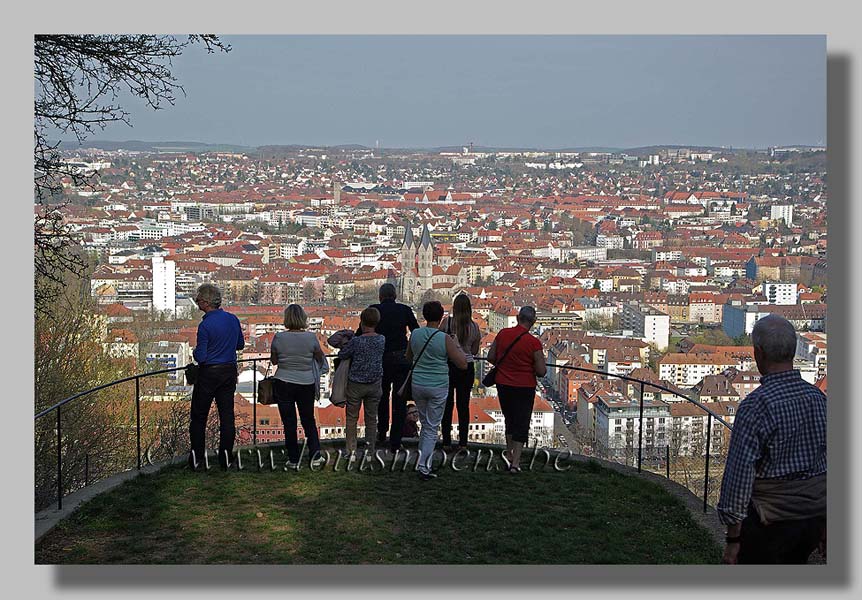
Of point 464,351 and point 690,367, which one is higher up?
point 464,351

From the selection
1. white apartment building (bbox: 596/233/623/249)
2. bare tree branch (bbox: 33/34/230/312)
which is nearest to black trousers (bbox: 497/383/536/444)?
bare tree branch (bbox: 33/34/230/312)

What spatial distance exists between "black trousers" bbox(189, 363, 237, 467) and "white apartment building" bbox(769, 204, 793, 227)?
79.9 feet

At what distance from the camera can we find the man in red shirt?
554 centimetres

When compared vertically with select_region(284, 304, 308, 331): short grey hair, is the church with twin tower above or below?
above

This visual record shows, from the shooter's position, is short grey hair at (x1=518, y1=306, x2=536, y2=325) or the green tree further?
the green tree

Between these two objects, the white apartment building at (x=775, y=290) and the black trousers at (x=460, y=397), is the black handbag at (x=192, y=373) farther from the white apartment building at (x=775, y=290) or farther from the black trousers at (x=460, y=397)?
the white apartment building at (x=775, y=290)

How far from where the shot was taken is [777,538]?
122 inches

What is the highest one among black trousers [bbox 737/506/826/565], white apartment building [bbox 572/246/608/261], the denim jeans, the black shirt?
white apartment building [bbox 572/246/608/261]

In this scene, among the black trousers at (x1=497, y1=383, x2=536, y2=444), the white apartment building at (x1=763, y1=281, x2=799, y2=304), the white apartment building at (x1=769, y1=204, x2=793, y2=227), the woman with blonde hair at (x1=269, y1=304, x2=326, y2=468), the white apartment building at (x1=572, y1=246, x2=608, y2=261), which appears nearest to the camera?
the woman with blonde hair at (x1=269, y1=304, x2=326, y2=468)

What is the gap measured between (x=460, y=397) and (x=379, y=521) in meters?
1.41

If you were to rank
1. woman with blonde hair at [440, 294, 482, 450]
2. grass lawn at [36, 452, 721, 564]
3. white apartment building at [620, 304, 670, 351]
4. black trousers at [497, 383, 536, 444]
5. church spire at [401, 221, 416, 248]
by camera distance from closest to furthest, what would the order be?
grass lawn at [36, 452, 721, 564]
black trousers at [497, 383, 536, 444]
woman with blonde hair at [440, 294, 482, 450]
white apartment building at [620, 304, 670, 351]
church spire at [401, 221, 416, 248]

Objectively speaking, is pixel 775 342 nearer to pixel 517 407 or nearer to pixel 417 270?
pixel 517 407

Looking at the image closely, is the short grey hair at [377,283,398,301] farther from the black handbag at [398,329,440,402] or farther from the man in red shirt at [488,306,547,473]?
the man in red shirt at [488,306,547,473]

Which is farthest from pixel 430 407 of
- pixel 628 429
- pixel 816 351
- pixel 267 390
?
pixel 628 429
